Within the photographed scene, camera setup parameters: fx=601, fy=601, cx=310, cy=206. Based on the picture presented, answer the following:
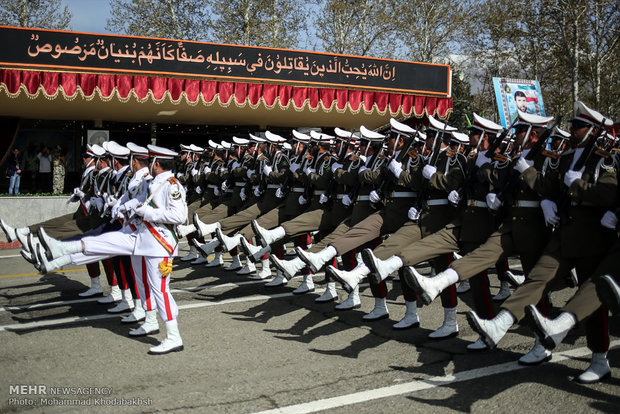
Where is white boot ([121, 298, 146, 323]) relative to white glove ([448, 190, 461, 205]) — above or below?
below

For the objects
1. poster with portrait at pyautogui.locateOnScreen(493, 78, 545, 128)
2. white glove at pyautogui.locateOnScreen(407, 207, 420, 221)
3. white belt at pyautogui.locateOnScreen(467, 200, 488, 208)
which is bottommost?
white glove at pyautogui.locateOnScreen(407, 207, 420, 221)

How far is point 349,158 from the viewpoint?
812cm

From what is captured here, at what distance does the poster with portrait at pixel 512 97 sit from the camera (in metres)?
13.1

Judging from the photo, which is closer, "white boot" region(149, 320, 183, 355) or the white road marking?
the white road marking

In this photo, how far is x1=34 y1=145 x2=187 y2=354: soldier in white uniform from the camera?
233 inches

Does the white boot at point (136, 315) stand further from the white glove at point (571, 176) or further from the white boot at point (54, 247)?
the white glove at point (571, 176)

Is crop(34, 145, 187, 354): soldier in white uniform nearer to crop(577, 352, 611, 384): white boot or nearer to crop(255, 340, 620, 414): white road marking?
crop(255, 340, 620, 414): white road marking

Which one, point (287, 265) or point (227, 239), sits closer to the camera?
point (287, 265)

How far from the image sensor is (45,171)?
73.4 ft

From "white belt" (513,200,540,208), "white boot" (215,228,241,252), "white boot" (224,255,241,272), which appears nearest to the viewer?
"white belt" (513,200,540,208)

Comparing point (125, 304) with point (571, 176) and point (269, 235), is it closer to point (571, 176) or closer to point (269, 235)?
point (269, 235)

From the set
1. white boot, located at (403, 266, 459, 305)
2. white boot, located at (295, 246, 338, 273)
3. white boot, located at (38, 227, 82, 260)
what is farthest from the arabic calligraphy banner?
white boot, located at (403, 266, 459, 305)

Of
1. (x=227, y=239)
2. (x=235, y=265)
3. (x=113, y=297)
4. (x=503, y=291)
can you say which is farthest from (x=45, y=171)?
(x=503, y=291)

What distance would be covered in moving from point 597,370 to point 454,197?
6.97 ft
